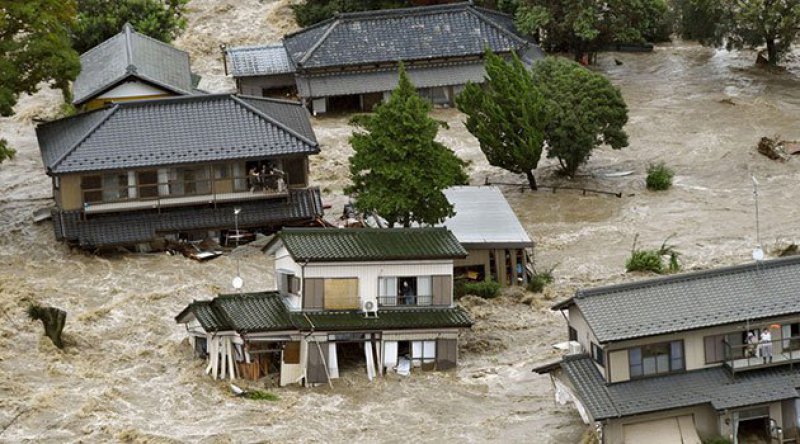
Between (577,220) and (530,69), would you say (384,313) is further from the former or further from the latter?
(530,69)

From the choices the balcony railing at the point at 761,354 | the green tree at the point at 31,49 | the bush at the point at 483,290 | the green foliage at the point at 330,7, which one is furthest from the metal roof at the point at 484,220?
the green foliage at the point at 330,7

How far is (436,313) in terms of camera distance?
48.8m

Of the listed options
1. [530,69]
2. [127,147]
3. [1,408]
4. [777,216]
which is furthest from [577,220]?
[1,408]

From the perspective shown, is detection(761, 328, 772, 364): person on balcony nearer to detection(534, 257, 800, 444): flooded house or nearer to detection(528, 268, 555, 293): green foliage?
detection(534, 257, 800, 444): flooded house

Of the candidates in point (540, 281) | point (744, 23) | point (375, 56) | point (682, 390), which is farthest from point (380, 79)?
point (682, 390)

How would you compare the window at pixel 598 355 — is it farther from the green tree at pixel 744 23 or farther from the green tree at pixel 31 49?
the green tree at pixel 744 23

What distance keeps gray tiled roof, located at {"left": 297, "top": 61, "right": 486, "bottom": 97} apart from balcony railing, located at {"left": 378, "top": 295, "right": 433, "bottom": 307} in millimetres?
27377

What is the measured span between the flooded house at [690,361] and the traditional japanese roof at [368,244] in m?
6.96

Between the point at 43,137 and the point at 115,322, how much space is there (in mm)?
11633

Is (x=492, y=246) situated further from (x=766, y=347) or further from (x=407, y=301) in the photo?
(x=766, y=347)

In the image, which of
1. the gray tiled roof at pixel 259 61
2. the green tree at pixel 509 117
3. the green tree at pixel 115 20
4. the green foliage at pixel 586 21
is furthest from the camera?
the green foliage at pixel 586 21

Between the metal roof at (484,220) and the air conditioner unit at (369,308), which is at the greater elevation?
the metal roof at (484,220)

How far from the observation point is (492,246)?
183 feet

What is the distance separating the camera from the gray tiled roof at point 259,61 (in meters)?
76.5
